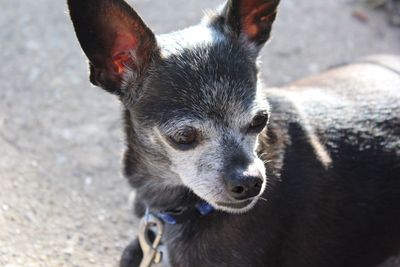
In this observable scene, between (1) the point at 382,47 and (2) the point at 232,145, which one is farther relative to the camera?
(1) the point at 382,47

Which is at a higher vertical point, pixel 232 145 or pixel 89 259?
pixel 232 145

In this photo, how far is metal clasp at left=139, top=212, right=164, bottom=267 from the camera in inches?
139

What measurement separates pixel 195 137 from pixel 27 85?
104 inches

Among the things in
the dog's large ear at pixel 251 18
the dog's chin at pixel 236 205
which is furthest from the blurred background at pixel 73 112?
the dog's large ear at pixel 251 18

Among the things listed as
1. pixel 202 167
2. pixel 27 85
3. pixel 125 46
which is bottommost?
pixel 27 85

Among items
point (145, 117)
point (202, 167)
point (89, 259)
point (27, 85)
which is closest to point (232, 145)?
point (202, 167)

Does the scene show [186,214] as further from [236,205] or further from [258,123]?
[258,123]

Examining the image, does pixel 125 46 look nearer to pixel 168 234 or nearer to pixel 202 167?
pixel 202 167

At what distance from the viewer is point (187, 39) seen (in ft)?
11.2

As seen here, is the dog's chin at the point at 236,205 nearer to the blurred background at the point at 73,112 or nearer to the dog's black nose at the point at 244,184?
the dog's black nose at the point at 244,184

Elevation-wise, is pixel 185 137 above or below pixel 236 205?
above

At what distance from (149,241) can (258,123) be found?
0.92 m

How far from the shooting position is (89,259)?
162 inches

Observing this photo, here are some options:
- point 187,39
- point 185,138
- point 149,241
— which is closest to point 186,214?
point 149,241
